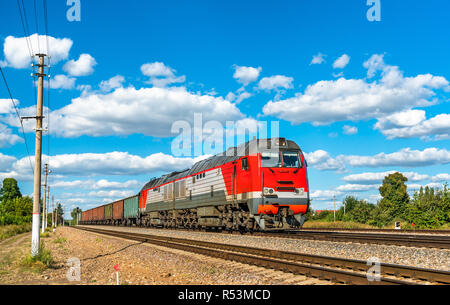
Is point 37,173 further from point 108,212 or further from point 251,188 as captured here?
point 108,212

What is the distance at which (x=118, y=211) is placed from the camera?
201ft

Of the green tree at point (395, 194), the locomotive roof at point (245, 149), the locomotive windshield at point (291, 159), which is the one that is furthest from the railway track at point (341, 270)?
the green tree at point (395, 194)

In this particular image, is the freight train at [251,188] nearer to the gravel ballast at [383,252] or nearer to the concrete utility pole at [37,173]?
the gravel ballast at [383,252]

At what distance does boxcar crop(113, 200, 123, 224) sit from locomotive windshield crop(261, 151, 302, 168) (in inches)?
1694

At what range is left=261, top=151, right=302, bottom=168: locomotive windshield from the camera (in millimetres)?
20500

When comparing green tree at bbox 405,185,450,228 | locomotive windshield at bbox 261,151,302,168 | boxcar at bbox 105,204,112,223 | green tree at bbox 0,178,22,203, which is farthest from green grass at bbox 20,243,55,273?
green tree at bbox 0,178,22,203

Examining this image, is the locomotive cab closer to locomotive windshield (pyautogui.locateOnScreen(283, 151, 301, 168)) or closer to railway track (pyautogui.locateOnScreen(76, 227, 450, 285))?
locomotive windshield (pyautogui.locateOnScreen(283, 151, 301, 168))

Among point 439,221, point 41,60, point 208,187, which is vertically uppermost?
point 41,60

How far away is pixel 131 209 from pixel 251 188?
35.5 meters

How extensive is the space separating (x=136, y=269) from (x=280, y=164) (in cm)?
1020

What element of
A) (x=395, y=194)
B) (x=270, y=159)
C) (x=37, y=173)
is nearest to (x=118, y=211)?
(x=395, y=194)

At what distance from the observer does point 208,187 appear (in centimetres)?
2678
